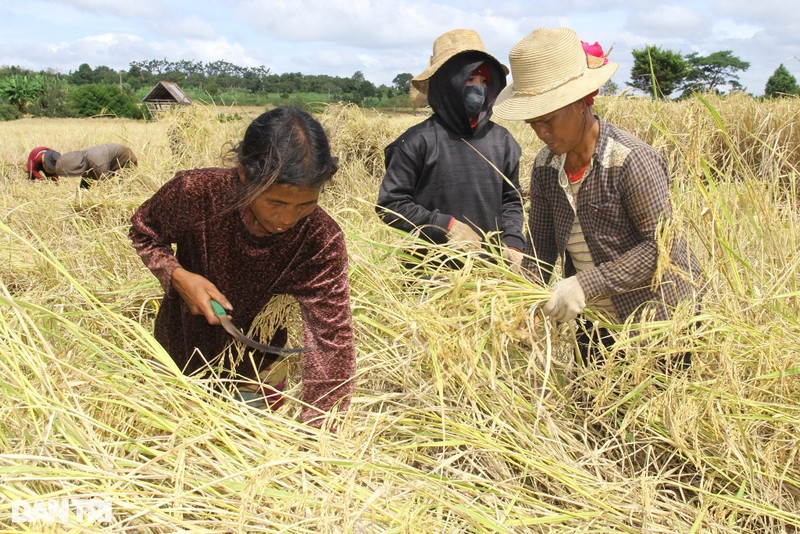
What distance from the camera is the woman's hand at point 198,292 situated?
4.67 ft

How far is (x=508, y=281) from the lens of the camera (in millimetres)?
1511

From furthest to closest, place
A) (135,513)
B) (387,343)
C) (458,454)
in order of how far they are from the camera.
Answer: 1. (387,343)
2. (458,454)
3. (135,513)

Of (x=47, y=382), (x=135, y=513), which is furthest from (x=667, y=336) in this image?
(x=47, y=382)

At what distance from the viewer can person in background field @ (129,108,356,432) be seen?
55.2 inches

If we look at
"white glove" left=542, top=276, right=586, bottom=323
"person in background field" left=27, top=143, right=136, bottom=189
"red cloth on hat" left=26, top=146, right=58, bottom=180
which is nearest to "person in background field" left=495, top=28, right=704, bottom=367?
"white glove" left=542, top=276, right=586, bottom=323

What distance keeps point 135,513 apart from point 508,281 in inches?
35.8

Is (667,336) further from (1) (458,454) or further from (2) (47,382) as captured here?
(2) (47,382)

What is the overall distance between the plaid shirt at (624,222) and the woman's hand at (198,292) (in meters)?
0.78

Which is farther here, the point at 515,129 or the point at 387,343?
the point at 515,129

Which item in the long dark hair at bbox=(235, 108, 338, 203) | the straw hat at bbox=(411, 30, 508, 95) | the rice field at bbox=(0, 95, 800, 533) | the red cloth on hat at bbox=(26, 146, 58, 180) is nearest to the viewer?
the rice field at bbox=(0, 95, 800, 533)

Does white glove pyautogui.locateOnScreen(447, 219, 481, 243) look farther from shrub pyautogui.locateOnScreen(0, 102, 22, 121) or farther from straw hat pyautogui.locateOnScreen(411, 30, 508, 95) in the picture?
shrub pyautogui.locateOnScreen(0, 102, 22, 121)

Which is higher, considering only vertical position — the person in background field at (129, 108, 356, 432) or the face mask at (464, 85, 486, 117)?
the face mask at (464, 85, 486, 117)

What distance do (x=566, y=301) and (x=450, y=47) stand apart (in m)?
1.21

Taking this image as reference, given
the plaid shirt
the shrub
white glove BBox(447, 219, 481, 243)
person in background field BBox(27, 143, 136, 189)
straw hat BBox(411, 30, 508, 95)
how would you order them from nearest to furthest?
the plaid shirt → white glove BBox(447, 219, 481, 243) → straw hat BBox(411, 30, 508, 95) → person in background field BBox(27, 143, 136, 189) → the shrub
